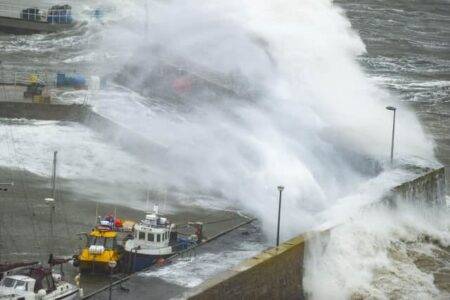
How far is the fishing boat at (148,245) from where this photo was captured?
21.8 metres

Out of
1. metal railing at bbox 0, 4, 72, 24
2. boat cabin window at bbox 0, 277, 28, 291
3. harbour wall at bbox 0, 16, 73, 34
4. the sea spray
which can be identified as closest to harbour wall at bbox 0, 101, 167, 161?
the sea spray

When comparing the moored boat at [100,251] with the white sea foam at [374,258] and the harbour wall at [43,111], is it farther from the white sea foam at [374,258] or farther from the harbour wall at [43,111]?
the harbour wall at [43,111]

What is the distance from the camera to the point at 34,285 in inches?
744

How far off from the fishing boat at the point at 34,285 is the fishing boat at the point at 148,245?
196 centimetres

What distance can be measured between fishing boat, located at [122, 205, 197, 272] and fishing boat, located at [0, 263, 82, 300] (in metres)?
1.96

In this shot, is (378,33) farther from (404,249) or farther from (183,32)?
(404,249)

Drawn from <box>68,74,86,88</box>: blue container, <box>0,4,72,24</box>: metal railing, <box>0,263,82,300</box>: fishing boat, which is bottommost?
<box>0,263,82,300</box>: fishing boat

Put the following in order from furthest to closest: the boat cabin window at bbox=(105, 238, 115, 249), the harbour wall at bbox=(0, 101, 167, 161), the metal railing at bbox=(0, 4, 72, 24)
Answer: the metal railing at bbox=(0, 4, 72, 24) < the harbour wall at bbox=(0, 101, 167, 161) < the boat cabin window at bbox=(105, 238, 115, 249)

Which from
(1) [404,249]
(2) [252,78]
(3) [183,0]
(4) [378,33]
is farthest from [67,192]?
(4) [378,33]

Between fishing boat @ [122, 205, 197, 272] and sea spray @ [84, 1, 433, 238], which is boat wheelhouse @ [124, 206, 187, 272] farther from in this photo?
sea spray @ [84, 1, 433, 238]

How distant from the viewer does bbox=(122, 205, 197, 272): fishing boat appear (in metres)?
21.8

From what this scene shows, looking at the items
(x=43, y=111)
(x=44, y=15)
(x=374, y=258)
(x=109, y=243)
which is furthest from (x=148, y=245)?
(x=44, y=15)

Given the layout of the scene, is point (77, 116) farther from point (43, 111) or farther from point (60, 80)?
point (60, 80)

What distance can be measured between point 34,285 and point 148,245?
3608 mm
